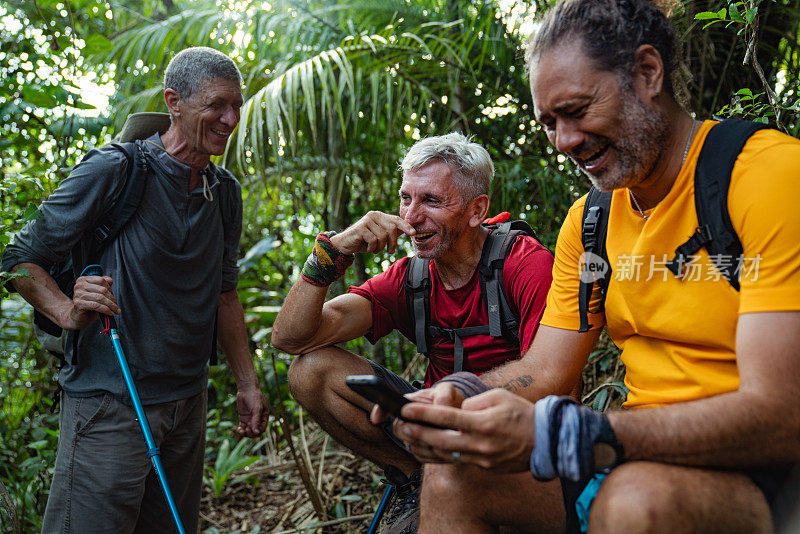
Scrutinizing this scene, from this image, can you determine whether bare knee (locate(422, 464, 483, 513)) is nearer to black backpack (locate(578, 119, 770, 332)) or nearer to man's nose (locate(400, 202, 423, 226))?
black backpack (locate(578, 119, 770, 332))

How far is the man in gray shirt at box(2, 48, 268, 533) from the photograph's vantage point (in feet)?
8.99

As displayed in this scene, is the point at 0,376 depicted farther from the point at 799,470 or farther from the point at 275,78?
the point at 799,470

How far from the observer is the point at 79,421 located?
9.23ft

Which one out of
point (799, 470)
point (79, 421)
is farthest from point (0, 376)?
point (799, 470)

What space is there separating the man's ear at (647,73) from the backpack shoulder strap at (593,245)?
391 mm

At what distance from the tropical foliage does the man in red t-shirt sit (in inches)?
37.5

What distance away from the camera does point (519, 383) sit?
2.27 meters

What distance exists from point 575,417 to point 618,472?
0.63ft

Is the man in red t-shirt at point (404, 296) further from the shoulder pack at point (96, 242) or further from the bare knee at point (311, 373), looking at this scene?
the shoulder pack at point (96, 242)

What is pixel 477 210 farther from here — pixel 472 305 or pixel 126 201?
pixel 126 201

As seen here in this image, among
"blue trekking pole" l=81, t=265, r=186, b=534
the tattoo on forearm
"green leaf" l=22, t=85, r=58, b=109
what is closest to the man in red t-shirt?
the tattoo on forearm

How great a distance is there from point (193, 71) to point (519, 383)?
2254mm

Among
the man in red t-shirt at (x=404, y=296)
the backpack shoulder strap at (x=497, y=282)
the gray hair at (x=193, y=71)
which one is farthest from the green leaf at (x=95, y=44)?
the backpack shoulder strap at (x=497, y=282)

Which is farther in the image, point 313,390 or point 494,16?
point 494,16
